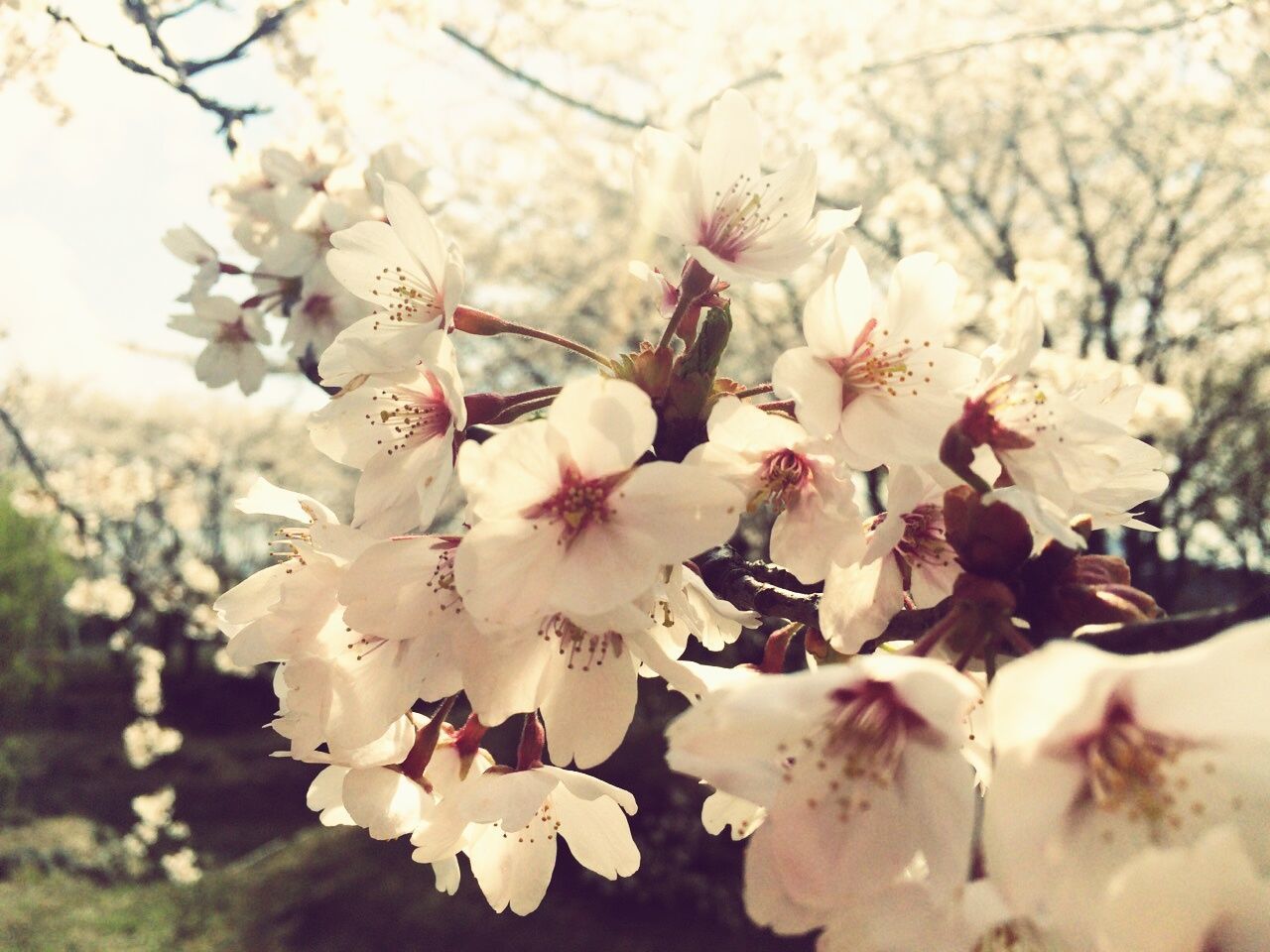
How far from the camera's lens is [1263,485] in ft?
27.3

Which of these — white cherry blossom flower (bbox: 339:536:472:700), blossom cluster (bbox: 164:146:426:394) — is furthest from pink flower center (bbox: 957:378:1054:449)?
blossom cluster (bbox: 164:146:426:394)

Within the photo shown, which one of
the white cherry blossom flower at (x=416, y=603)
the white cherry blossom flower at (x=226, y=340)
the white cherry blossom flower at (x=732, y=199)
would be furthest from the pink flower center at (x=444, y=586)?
the white cherry blossom flower at (x=226, y=340)

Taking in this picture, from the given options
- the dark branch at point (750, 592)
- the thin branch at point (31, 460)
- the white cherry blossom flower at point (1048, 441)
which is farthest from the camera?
the thin branch at point (31, 460)

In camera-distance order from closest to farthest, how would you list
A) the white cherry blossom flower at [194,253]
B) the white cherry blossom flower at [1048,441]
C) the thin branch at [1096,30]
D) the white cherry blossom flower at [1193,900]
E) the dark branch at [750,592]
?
the white cherry blossom flower at [1193,900]
the white cherry blossom flower at [1048,441]
the dark branch at [750,592]
the white cherry blossom flower at [194,253]
the thin branch at [1096,30]

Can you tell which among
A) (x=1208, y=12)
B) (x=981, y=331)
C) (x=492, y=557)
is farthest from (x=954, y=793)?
(x=981, y=331)

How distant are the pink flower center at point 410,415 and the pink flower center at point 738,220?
1.03ft

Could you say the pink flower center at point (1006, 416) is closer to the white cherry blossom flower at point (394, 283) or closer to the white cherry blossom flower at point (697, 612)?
the white cherry blossom flower at point (697, 612)

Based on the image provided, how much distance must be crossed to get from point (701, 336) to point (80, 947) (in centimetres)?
630

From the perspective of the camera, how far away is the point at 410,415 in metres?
0.87

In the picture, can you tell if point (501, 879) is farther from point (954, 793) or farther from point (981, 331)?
point (981, 331)

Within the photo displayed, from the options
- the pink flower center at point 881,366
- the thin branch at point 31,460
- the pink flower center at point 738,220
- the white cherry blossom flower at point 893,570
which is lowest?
the thin branch at point 31,460

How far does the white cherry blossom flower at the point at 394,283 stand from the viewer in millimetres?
756

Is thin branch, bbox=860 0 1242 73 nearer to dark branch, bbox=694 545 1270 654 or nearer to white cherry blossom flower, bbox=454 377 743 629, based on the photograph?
dark branch, bbox=694 545 1270 654

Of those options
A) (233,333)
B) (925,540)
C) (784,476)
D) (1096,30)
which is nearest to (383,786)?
(784,476)
